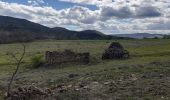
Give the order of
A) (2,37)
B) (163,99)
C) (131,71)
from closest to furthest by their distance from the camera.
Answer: (2,37), (163,99), (131,71)

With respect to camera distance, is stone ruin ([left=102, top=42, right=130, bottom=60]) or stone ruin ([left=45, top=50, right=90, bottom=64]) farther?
stone ruin ([left=102, top=42, right=130, bottom=60])

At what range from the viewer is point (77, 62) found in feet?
156

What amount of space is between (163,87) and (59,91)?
630 cm

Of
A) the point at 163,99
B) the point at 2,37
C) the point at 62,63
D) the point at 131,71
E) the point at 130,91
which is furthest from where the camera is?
the point at 62,63

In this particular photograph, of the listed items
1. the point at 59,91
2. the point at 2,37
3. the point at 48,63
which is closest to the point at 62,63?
the point at 48,63

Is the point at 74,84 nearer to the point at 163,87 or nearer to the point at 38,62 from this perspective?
the point at 163,87

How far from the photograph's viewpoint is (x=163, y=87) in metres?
25.5

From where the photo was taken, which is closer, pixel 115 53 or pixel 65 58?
pixel 65 58

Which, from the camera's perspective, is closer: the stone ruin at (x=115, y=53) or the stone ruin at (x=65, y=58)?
the stone ruin at (x=65, y=58)

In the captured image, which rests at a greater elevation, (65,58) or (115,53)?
(115,53)

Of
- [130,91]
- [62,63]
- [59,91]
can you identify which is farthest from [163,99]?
[62,63]

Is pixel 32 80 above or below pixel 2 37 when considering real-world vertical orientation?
below

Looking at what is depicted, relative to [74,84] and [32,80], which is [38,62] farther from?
[74,84]

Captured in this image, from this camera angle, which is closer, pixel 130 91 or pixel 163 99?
pixel 163 99
